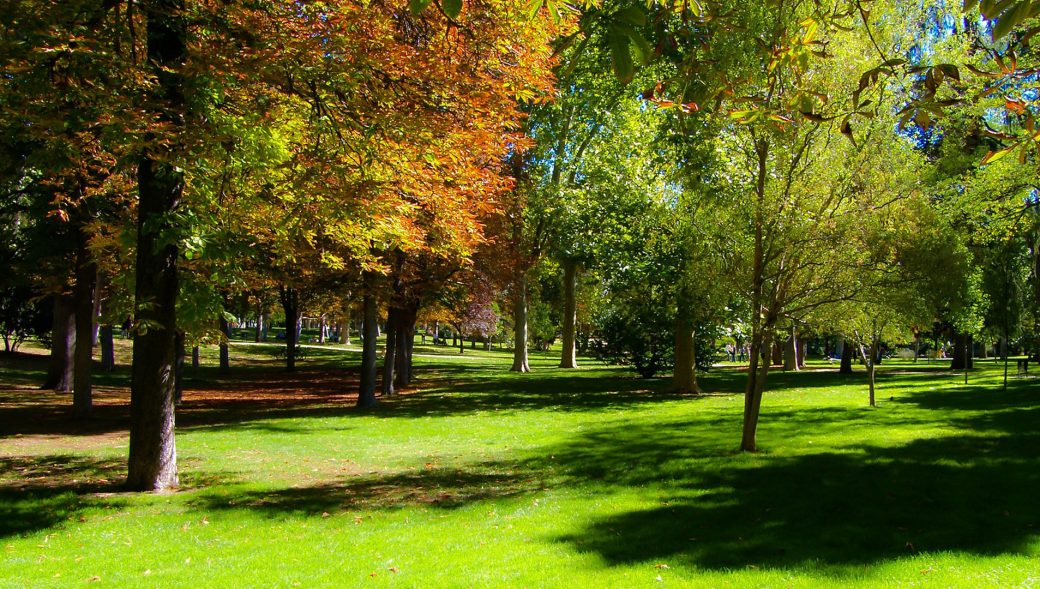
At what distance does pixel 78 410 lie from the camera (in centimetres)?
1717

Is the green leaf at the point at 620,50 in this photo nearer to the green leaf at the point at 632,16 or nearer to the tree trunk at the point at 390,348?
the green leaf at the point at 632,16

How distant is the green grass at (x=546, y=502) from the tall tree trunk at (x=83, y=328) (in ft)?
2.77

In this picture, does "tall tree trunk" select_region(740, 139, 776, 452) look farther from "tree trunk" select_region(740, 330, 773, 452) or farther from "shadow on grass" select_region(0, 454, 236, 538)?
"shadow on grass" select_region(0, 454, 236, 538)

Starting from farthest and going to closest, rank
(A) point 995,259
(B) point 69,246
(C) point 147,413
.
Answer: (A) point 995,259 < (B) point 69,246 < (C) point 147,413

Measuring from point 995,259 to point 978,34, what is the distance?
7863 millimetres

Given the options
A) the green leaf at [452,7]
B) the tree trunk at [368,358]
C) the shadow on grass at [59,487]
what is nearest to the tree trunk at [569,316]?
the tree trunk at [368,358]

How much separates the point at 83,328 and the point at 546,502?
1301 cm

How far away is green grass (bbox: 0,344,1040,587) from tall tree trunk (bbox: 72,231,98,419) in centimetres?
85

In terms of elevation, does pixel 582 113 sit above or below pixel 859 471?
above

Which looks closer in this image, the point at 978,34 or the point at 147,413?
the point at 147,413

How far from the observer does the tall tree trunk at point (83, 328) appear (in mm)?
16172

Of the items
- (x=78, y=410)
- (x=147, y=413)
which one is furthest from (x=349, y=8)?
(x=78, y=410)

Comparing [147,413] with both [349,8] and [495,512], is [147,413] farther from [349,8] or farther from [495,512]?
[349,8]

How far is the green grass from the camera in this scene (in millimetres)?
6219
